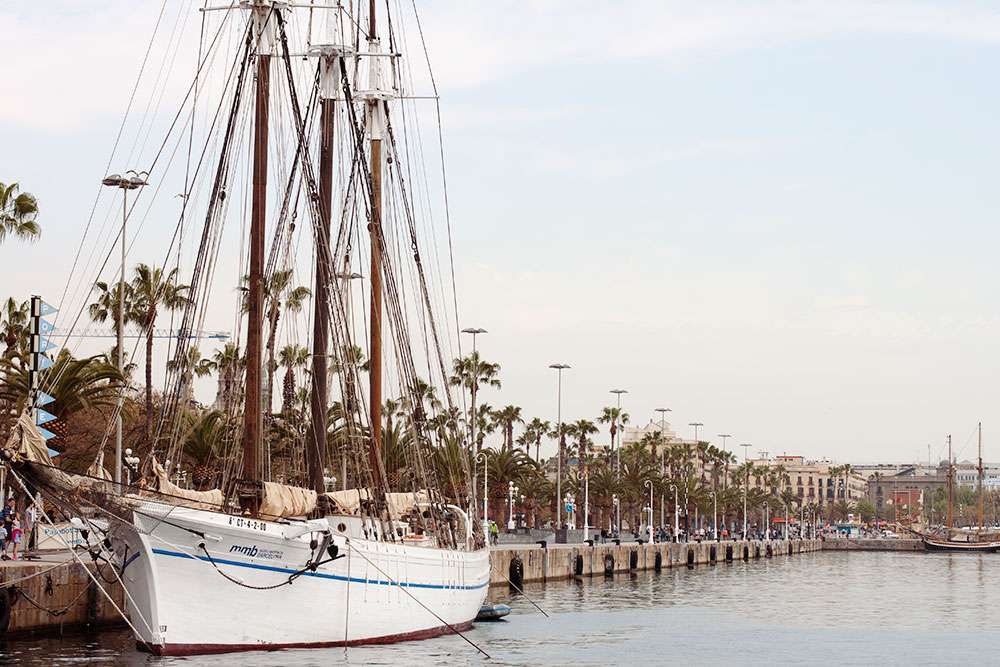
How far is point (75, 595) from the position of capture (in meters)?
42.7

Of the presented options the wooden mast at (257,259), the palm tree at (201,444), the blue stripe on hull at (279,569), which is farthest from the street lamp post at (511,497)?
the wooden mast at (257,259)

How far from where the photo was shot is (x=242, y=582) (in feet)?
118

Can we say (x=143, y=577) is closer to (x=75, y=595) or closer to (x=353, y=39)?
(x=75, y=595)

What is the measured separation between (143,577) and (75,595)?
880 cm

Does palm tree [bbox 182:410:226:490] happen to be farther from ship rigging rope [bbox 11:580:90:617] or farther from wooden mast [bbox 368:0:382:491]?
ship rigging rope [bbox 11:580:90:617]

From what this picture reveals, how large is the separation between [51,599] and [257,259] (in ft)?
39.4

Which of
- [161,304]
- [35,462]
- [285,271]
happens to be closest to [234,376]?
[285,271]

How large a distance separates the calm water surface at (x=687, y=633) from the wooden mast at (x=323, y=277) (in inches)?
272

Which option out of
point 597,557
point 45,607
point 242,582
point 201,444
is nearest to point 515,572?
point 201,444

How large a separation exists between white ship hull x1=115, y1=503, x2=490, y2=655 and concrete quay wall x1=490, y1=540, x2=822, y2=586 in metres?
32.5

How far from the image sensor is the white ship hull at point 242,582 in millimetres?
34938

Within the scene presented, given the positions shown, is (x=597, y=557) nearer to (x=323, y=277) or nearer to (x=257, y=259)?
(x=323, y=277)

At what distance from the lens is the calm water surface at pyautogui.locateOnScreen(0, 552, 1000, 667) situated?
38438 millimetres

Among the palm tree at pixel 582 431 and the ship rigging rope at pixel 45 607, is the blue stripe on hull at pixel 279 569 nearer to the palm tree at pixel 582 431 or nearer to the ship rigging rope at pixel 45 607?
the ship rigging rope at pixel 45 607
